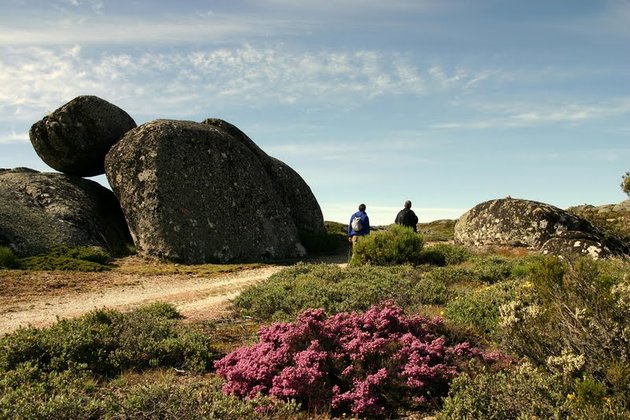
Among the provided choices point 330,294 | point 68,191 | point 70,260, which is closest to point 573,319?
point 330,294

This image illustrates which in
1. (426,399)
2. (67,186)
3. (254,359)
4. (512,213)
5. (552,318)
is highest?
(67,186)

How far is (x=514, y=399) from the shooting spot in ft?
19.5

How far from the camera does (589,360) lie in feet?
20.9

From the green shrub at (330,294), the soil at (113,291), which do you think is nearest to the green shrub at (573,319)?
the green shrub at (330,294)

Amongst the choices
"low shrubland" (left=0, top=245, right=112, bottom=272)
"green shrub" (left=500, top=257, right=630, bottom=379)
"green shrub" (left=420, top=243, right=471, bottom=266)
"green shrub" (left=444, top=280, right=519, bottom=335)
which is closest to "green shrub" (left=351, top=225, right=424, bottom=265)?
"green shrub" (left=420, top=243, right=471, bottom=266)

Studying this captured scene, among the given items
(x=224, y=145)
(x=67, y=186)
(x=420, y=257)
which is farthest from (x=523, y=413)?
(x=67, y=186)

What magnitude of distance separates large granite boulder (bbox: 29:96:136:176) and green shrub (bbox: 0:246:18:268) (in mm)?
9434

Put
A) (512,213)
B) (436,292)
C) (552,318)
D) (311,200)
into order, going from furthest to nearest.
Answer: (311,200) < (512,213) < (436,292) < (552,318)

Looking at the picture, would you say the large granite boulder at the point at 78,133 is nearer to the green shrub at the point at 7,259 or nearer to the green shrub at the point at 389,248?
the green shrub at the point at 7,259

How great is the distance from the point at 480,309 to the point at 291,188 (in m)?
22.0

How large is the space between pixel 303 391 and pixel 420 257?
45.9 feet

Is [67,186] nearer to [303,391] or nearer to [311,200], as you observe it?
[311,200]

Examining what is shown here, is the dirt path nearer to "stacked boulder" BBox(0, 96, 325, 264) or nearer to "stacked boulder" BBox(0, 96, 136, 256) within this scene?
"stacked boulder" BBox(0, 96, 325, 264)

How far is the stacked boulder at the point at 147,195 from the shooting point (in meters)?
22.8
